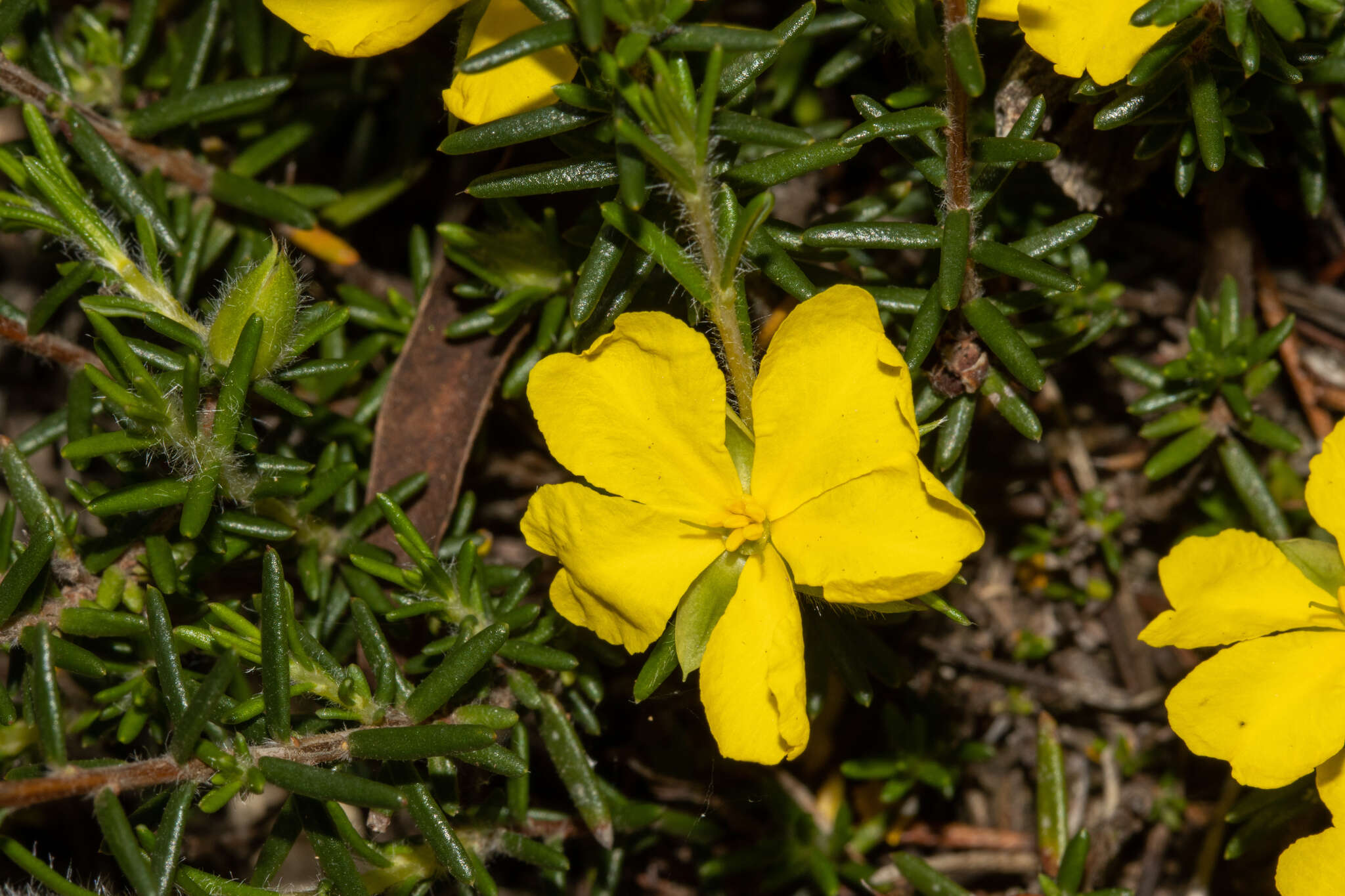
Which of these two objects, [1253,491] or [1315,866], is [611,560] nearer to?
[1315,866]

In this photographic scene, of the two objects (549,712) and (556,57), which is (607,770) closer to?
(549,712)

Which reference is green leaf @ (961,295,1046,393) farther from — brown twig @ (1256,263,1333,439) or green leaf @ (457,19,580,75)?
brown twig @ (1256,263,1333,439)

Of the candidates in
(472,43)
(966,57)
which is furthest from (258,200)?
(966,57)

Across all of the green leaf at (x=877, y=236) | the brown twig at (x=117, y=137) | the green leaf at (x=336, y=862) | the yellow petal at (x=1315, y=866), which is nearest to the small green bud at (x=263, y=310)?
the brown twig at (x=117, y=137)

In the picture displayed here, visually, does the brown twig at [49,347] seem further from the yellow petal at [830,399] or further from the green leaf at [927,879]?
the green leaf at [927,879]

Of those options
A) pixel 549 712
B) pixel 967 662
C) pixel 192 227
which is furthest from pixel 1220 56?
pixel 192 227

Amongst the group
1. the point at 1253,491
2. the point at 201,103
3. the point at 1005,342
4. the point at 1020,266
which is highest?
the point at 201,103

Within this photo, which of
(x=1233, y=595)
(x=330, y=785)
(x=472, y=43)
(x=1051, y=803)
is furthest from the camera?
(x=1051, y=803)
